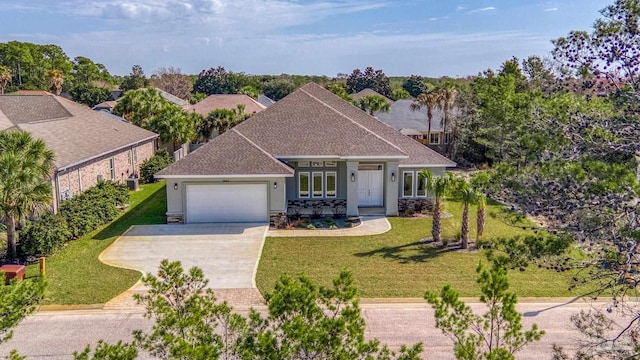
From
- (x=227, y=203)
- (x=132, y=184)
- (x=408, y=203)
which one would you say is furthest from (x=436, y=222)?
(x=132, y=184)

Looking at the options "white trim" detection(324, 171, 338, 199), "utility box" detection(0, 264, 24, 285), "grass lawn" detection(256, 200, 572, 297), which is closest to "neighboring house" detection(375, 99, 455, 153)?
"white trim" detection(324, 171, 338, 199)

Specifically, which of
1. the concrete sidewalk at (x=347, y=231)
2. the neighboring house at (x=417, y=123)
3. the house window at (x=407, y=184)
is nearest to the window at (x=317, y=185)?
the concrete sidewalk at (x=347, y=231)

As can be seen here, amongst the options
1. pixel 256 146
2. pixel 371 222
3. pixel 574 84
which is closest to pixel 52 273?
pixel 256 146

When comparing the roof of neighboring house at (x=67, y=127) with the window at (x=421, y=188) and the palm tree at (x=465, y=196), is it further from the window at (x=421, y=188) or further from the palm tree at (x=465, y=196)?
the palm tree at (x=465, y=196)

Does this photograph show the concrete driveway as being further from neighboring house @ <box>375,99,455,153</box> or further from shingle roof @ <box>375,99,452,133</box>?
shingle roof @ <box>375,99,452,133</box>

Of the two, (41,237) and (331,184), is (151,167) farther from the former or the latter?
(41,237)

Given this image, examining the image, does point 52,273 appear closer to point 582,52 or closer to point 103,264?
point 103,264
